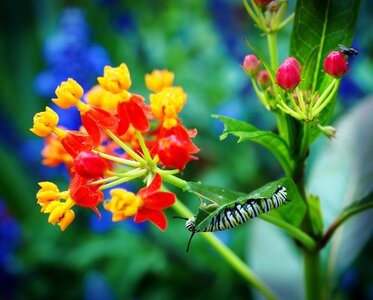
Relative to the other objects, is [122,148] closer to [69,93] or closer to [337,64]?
[69,93]

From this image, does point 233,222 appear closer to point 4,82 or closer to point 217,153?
point 217,153

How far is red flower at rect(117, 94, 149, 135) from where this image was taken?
80cm

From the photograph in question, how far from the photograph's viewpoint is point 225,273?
1.88m

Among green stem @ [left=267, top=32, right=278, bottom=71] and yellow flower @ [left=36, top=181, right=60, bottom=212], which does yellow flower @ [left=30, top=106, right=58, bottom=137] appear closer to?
yellow flower @ [left=36, top=181, right=60, bottom=212]

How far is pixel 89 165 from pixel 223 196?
0.18m

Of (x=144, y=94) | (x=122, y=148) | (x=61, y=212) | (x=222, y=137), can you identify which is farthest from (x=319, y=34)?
(x=144, y=94)

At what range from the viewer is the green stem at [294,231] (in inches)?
32.3

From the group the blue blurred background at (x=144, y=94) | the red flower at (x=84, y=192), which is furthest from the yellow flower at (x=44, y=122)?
the blue blurred background at (x=144, y=94)

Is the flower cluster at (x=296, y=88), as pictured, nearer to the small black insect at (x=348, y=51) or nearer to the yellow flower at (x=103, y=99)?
the small black insect at (x=348, y=51)

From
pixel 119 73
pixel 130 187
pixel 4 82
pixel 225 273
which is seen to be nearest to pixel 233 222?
pixel 119 73

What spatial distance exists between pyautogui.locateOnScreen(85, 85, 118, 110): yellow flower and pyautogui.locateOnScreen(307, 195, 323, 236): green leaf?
35 centimetres

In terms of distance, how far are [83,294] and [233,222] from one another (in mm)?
1587

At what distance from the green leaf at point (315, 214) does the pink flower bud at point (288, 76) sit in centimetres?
25

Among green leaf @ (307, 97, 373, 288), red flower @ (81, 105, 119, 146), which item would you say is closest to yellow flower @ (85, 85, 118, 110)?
red flower @ (81, 105, 119, 146)
